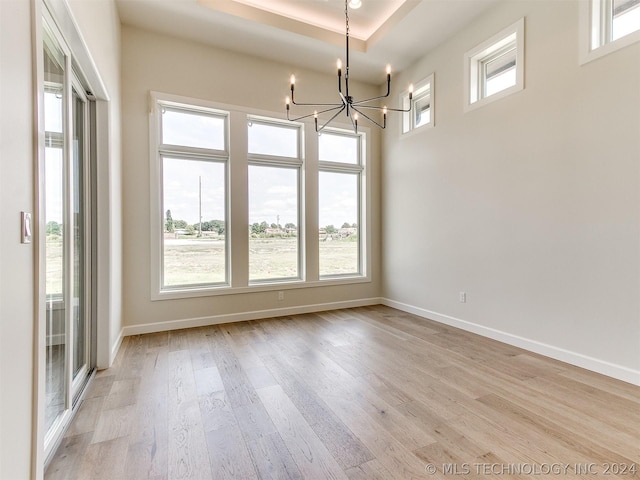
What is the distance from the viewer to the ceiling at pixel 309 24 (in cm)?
343

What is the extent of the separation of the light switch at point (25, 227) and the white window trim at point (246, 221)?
268cm

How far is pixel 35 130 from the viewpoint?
131 cm

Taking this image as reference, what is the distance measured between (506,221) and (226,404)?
3.18 meters

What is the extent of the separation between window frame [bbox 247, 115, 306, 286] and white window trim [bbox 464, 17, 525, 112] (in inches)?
89.2

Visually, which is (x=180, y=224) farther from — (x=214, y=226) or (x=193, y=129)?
(x=193, y=129)

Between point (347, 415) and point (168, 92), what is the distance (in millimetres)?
4036

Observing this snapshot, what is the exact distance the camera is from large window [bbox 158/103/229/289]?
3979 millimetres

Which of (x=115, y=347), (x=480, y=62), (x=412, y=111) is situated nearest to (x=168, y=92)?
(x=115, y=347)

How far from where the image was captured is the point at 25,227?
1.21 meters

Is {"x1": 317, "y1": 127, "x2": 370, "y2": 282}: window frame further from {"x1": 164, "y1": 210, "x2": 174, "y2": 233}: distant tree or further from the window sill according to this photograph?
{"x1": 164, "y1": 210, "x2": 174, "y2": 233}: distant tree

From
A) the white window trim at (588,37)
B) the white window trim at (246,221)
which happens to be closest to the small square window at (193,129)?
the white window trim at (246,221)

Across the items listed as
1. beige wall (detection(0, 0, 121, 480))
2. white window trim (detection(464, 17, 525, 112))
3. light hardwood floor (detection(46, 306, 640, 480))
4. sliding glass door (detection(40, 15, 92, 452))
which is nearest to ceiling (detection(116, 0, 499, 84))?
white window trim (detection(464, 17, 525, 112))

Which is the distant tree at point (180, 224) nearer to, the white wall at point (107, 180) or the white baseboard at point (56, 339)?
the white wall at point (107, 180)

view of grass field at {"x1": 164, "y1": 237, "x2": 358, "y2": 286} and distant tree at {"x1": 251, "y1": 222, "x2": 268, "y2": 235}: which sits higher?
distant tree at {"x1": 251, "y1": 222, "x2": 268, "y2": 235}
